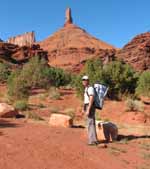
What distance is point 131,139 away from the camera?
35.8ft

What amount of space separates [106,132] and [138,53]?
273ft

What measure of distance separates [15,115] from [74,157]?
6374mm

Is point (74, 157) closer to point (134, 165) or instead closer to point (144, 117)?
point (134, 165)

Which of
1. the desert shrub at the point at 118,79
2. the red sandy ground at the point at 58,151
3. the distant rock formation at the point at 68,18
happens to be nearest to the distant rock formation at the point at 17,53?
the desert shrub at the point at 118,79

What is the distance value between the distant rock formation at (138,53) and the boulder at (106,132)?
75856mm

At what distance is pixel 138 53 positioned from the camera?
9162cm

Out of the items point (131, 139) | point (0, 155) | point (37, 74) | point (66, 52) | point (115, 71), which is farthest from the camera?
point (66, 52)

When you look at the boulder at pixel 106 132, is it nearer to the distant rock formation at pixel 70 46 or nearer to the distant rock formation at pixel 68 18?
the distant rock formation at pixel 70 46

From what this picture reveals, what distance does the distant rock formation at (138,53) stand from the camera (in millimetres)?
87750

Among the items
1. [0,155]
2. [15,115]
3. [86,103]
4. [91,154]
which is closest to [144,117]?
[15,115]

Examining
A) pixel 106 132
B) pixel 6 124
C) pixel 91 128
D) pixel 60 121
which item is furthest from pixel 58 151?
pixel 60 121

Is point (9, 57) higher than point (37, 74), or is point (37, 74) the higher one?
point (9, 57)

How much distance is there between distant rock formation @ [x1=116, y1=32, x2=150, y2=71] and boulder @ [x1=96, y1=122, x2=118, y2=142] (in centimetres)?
7586

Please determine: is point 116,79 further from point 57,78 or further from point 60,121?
point 57,78
